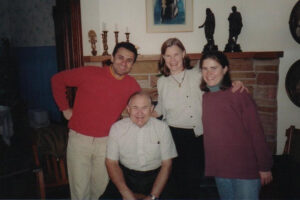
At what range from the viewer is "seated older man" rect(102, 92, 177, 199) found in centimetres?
155

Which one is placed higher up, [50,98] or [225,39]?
[225,39]

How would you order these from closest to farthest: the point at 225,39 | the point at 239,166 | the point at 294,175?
1. the point at 239,166
2. the point at 294,175
3. the point at 225,39

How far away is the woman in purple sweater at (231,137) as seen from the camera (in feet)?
4.16

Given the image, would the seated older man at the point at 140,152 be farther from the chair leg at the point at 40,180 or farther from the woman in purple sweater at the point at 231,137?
the chair leg at the point at 40,180

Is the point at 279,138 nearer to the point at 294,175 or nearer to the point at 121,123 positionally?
the point at 294,175

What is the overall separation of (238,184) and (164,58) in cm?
98

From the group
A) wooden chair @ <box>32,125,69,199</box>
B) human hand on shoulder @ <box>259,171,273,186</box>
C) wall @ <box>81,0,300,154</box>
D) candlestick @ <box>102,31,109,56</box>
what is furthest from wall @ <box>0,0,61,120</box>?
human hand on shoulder @ <box>259,171,273,186</box>

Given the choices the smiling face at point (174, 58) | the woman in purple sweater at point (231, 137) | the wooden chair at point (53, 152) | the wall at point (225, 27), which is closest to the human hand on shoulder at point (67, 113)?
the wooden chair at point (53, 152)

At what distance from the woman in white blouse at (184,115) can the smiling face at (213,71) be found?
0.26 meters

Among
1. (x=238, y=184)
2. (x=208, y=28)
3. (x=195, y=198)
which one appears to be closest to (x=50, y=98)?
(x=208, y=28)

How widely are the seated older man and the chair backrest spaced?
1365 millimetres

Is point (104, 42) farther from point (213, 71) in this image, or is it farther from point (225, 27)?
point (213, 71)

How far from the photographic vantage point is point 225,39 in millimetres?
2945

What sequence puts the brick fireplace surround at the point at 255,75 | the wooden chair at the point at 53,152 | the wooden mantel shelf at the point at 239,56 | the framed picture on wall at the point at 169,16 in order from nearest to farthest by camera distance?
the wooden chair at the point at 53,152, the wooden mantel shelf at the point at 239,56, the brick fireplace surround at the point at 255,75, the framed picture on wall at the point at 169,16
